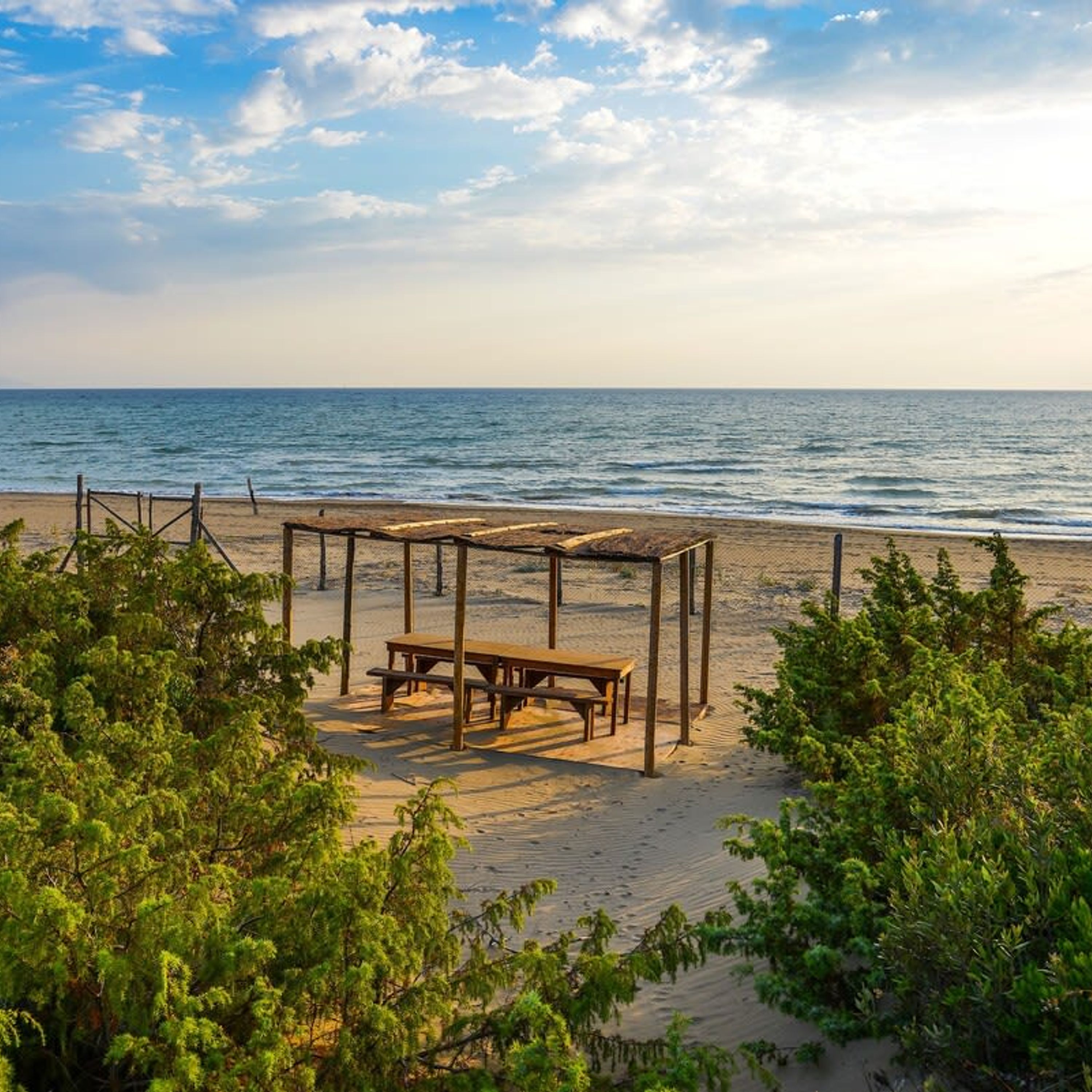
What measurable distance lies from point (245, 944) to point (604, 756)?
656 centimetres

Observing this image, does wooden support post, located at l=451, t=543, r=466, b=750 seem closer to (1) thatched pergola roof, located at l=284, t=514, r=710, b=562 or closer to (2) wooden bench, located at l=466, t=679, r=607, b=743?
(1) thatched pergola roof, located at l=284, t=514, r=710, b=562

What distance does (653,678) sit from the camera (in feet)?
30.1

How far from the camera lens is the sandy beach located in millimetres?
6562

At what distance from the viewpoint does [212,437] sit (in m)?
71.1

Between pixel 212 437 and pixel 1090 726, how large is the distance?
70.7m

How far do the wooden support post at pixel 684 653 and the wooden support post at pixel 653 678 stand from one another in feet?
1.75

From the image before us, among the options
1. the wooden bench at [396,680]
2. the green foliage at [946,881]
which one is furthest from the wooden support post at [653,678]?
the wooden bench at [396,680]

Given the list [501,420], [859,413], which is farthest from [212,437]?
[859,413]

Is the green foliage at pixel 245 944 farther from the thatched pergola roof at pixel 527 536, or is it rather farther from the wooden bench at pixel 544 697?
the wooden bench at pixel 544 697

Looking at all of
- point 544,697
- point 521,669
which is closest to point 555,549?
point 544,697

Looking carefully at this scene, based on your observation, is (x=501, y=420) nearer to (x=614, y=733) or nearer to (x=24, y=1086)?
(x=614, y=733)

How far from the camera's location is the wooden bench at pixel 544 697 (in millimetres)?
10234

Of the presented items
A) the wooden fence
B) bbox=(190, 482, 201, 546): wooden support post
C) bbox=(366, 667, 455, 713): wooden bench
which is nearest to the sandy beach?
bbox=(366, 667, 455, 713): wooden bench

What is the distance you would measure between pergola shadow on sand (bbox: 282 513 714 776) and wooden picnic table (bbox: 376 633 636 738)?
335mm
